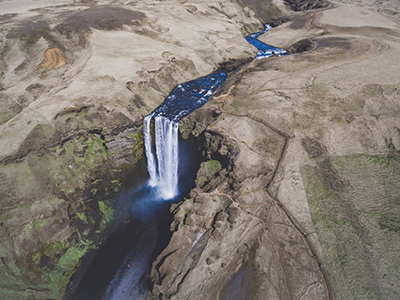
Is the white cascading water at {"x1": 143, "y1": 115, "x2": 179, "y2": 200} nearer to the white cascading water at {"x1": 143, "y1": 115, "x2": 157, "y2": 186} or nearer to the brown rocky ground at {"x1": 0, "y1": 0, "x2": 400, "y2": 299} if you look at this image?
the white cascading water at {"x1": 143, "y1": 115, "x2": 157, "y2": 186}

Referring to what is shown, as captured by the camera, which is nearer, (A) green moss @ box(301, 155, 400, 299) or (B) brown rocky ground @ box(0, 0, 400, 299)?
(A) green moss @ box(301, 155, 400, 299)

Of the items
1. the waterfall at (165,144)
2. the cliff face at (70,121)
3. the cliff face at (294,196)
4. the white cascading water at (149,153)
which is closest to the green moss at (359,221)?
the cliff face at (294,196)

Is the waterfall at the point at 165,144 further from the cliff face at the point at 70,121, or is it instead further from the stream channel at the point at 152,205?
the cliff face at the point at 70,121

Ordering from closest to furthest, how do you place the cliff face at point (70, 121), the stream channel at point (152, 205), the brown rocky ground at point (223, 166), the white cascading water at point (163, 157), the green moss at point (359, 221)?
1. the green moss at point (359, 221)
2. the brown rocky ground at point (223, 166)
3. the stream channel at point (152, 205)
4. the cliff face at point (70, 121)
5. the white cascading water at point (163, 157)

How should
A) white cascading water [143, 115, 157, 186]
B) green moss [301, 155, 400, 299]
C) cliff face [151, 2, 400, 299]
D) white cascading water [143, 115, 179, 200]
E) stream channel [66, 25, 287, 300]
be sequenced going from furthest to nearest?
1. white cascading water [143, 115, 157, 186]
2. white cascading water [143, 115, 179, 200]
3. stream channel [66, 25, 287, 300]
4. cliff face [151, 2, 400, 299]
5. green moss [301, 155, 400, 299]

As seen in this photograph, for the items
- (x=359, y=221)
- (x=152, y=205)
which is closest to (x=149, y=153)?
(x=152, y=205)

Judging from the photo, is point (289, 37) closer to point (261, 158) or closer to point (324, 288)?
point (261, 158)

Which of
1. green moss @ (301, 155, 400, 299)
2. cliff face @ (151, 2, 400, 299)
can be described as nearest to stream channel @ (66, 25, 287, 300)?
cliff face @ (151, 2, 400, 299)

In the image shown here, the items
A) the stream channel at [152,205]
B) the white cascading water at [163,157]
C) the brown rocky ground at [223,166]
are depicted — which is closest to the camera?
the brown rocky ground at [223,166]
